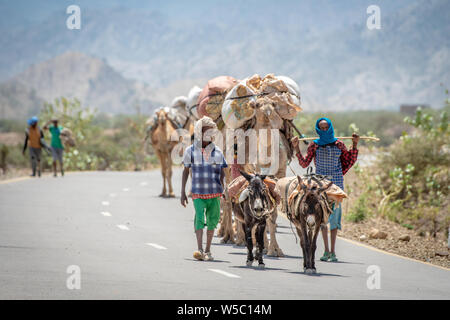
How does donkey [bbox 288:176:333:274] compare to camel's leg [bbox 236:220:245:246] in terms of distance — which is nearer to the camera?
donkey [bbox 288:176:333:274]

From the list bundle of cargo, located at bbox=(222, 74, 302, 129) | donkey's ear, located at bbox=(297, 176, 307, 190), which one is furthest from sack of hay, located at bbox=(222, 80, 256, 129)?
donkey's ear, located at bbox=(297, 176, 307, 190)

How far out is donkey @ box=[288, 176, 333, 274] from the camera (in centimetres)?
1145

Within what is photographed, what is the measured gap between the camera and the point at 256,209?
11.9 metres

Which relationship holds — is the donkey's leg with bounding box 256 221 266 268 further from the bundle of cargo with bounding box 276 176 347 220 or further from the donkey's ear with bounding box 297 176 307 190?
the donkey's ear with bounding box 297 176 307 190

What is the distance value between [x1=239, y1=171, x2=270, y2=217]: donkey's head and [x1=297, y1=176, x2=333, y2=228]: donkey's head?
65cm

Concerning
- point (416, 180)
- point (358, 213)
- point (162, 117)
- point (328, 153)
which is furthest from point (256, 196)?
point (416, 180)

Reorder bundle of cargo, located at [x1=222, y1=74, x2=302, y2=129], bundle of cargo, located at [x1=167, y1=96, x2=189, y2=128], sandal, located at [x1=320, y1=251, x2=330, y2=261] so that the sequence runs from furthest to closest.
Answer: bundle of cargo, located at [x1=167, y1=96, x2=189, y2=128]
bundle of cargo, located at [x1=222, y1=74, x2=302, y2=129]
sandal, located at [x1=320, y1=251, x2=330, y2=261]

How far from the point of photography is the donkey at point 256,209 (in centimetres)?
1198

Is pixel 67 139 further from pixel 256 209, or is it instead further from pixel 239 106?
pixel 256 209

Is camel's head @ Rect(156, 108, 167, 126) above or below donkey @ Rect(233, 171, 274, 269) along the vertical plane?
above

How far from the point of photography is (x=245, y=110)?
14.0 metres

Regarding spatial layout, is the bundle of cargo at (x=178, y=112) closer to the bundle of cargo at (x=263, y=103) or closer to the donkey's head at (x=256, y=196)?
the bundle of cargo at (x=263, y=103)

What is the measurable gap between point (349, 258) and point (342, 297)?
168 inches
